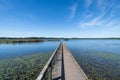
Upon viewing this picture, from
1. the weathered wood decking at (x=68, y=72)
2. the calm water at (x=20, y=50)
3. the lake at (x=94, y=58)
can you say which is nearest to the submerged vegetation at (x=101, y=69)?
the lake at (x=94, y=58)

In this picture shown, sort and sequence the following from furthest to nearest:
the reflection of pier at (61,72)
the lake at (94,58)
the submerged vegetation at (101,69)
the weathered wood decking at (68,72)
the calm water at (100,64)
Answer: the lake at (94,58), the calm water at (100,64), the submerged vegetation at (101,69), the weathered wood decking at (68,72), the reflection of pier at (61,72)

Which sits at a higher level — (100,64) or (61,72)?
(61,72)

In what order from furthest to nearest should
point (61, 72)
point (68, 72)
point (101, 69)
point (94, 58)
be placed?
point (94, 58), point (101, 69), point (61, 72), point (68, 72)

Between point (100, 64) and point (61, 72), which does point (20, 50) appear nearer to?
point (100, 64)

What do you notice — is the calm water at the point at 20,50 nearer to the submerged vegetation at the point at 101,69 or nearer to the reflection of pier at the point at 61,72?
the submerged vegetation at the point at 101,69

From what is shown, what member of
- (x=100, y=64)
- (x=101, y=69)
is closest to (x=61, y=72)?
(x=101, y=69)

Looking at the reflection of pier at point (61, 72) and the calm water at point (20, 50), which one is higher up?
the reflection of pier at point (61, 72)

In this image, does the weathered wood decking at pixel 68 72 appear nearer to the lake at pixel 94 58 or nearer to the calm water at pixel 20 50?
the lake at pixel 94 58

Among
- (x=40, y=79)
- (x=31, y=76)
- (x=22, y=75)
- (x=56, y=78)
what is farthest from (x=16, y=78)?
(x=40, y=79)

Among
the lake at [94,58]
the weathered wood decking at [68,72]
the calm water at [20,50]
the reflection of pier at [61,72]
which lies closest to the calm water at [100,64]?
Result: the lake at [94,58]

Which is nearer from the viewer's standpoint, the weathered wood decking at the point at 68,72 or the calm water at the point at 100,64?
the weathered wood decking at the point at 68,72

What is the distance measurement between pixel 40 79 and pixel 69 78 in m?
3.13

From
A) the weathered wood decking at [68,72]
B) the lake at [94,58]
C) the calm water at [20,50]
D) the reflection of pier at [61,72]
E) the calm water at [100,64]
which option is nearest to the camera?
the reflection of pier at [61,72]

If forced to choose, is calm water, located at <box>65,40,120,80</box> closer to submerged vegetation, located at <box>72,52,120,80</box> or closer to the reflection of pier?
submerged vegetation, located at <box>72,52,120,80</box>
